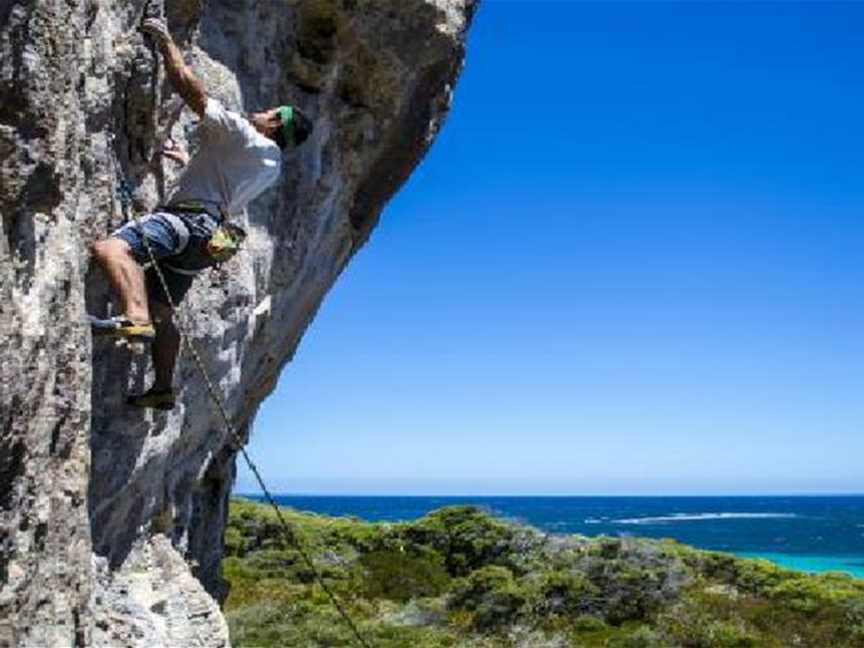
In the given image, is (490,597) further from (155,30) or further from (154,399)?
→ (155,30)

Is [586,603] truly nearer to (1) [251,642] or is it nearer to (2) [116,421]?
(1) [251,642]

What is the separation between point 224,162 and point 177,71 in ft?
2.27

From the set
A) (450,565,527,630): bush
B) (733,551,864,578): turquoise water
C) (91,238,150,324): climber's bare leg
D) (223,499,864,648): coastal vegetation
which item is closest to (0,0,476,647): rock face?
(91,238,150,324): climber's bare leg

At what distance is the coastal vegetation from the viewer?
84.5 feet

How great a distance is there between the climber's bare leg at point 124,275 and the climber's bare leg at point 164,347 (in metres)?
0.77

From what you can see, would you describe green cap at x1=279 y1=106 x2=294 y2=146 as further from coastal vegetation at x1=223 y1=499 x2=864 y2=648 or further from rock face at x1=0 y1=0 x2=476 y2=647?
coastal vegetation at x1=223 y1=499 x2=864 y2=648

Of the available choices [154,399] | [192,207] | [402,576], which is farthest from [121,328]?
[402,576]

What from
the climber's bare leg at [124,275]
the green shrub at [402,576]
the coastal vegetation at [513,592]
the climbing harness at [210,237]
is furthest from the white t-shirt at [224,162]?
the green shrub at [402,576]

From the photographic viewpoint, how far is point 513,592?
94.4 ft

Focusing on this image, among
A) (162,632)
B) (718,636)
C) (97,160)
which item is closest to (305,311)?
(162,632)

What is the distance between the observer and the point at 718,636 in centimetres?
2538

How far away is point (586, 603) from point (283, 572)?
10.2 m

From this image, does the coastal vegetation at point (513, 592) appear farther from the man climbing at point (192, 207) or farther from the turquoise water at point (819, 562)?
the turquoise water at point (819, 562)

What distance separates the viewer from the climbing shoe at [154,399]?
7438mm
